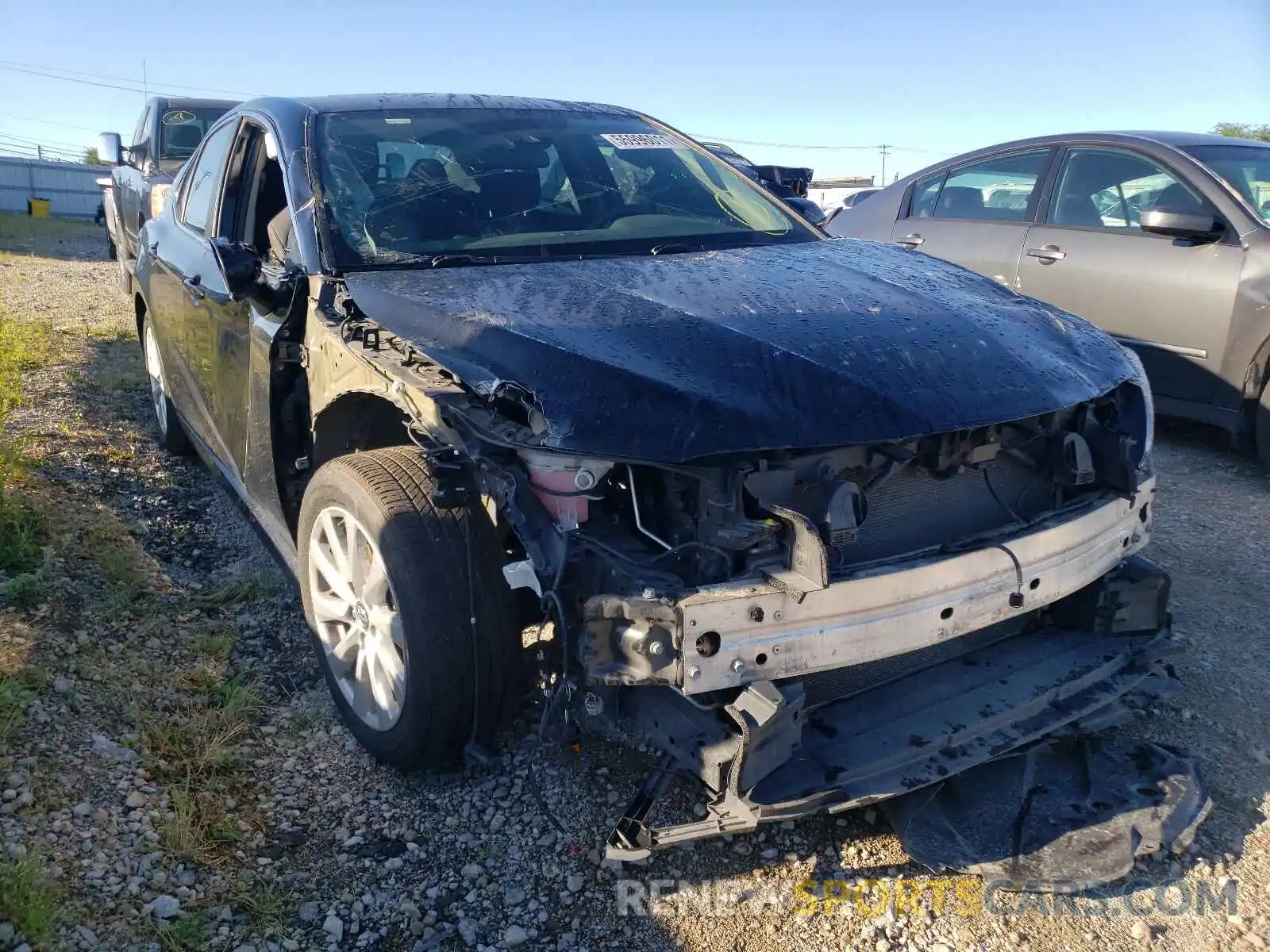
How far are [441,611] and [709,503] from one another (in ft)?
2.43

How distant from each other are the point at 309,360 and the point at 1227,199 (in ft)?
14.9

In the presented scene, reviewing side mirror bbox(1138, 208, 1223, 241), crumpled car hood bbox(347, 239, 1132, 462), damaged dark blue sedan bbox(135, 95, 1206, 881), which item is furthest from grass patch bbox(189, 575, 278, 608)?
side mirror bbox(1138, 208, 1223, 241)

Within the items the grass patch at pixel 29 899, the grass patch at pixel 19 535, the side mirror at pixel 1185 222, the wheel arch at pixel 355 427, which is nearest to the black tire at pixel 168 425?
the grass patch at pixel 19 535

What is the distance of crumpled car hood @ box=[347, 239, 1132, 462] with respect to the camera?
2.11 metres

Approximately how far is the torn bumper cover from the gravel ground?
19 centimetres

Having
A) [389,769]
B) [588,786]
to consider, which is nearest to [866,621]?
[588,786]

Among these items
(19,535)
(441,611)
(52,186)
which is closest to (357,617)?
(441,611)

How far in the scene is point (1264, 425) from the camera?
4859mm

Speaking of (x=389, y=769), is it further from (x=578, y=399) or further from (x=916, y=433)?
(x=916, y=433)

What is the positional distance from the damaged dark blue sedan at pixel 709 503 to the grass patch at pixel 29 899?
31.9 inches

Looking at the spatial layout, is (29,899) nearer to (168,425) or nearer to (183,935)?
(183,935)

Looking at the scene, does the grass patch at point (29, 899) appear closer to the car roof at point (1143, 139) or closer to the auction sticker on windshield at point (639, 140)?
the auction sticker on windshield at point (639, 140)

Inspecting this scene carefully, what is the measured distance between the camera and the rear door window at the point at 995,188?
587 cm

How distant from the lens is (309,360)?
2.94 metres
